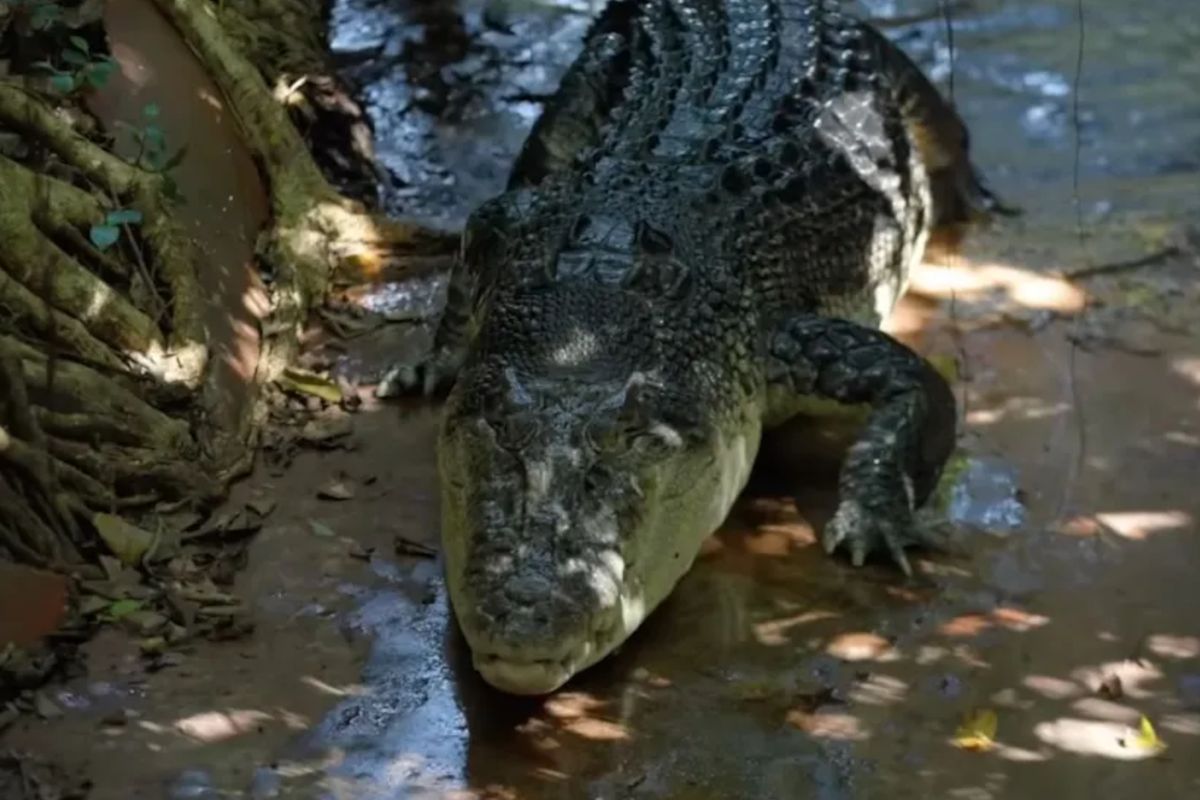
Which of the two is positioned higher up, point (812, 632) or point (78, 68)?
point (78, 68)

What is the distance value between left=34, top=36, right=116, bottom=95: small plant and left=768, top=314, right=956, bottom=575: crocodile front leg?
7.26 ft

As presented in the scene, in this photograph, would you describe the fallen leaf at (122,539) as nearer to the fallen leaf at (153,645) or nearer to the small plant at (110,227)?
the fallen leaf at (153,645)

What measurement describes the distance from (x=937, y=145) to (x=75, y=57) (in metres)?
3.29

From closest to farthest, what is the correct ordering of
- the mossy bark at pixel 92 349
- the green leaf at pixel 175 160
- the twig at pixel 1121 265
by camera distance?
1. the mossy bark at pixel 92 349
2. the green leaf at pixel 175 160
3. the twig at pixel 1121 265

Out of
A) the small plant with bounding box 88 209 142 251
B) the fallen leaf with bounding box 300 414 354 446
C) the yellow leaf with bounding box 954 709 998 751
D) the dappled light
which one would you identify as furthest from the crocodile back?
the yellow leaf with bounding box 954 709 998 751

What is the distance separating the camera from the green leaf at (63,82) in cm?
475

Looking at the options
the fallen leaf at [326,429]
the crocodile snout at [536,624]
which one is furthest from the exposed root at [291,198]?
the crocodile snout at [536,624]

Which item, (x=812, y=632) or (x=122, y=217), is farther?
(x=122, y=217)

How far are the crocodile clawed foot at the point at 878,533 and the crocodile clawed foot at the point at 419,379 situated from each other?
141 centimetres

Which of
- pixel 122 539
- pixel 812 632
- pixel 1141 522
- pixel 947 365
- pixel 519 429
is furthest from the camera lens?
pixel 947 365

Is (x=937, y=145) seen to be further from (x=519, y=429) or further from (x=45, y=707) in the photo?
(x=45, y=707)

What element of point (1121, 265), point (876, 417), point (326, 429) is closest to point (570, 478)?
point (876, 417)

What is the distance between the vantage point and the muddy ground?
352cm

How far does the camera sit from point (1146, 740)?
3.59 m
